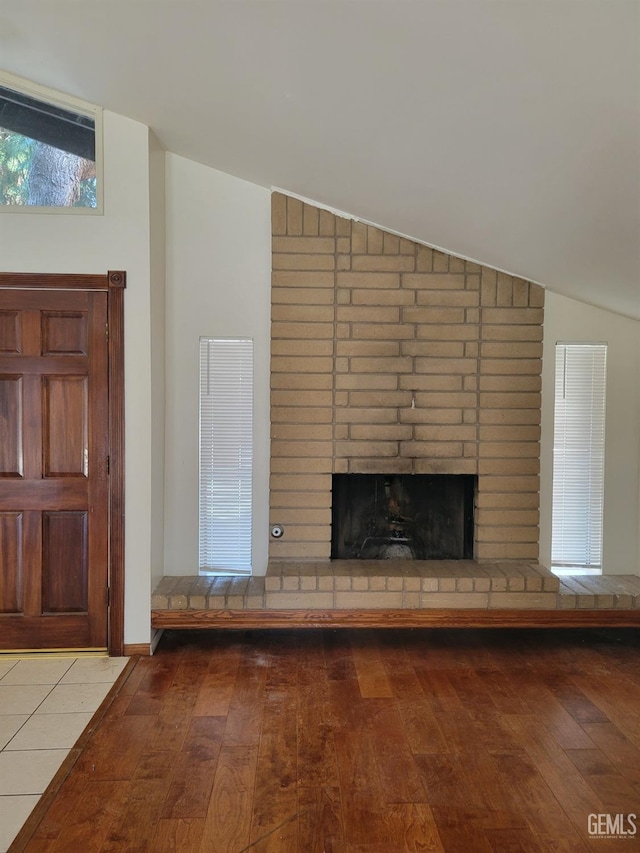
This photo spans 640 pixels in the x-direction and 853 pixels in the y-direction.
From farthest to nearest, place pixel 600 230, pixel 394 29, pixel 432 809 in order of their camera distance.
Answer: pixel 600 230 → pixel 432 809 → pixel 394 29

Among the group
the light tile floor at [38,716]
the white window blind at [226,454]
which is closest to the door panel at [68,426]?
the white window blind at [226,454]

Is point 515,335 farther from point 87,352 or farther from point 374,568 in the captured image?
point 87,352

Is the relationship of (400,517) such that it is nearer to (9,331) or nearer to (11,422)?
(11,422)

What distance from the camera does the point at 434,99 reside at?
1.91m

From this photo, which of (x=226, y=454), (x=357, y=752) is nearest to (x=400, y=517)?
(x=226, y=454)

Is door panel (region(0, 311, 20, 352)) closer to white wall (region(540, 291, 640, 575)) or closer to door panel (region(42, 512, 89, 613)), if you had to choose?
door panel (region(42, 512, 89, 613))

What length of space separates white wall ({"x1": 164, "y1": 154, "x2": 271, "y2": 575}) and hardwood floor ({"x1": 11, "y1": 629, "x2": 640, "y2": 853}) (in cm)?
82

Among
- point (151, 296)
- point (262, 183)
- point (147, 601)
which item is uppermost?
point (262, 183)

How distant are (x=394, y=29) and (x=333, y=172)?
109 cm

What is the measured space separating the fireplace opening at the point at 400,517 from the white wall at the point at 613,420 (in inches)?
21.1

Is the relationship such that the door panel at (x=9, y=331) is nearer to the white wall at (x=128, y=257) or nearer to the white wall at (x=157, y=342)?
the white wall at (x=128, y=257)

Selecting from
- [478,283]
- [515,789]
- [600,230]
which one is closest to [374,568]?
[515,789]

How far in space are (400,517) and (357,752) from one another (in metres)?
1.58

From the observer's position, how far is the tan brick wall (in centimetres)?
329
